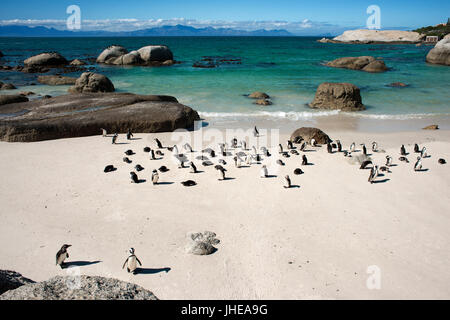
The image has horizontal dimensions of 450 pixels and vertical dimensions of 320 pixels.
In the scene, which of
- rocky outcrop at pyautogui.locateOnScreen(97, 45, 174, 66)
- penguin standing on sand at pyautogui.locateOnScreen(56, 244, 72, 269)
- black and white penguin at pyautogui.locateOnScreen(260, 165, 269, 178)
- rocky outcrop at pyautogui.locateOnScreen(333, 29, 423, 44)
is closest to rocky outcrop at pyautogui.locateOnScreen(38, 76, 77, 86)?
rocky outcrop at pyautogui.locateOnScreen(97, 45, 174, 66)

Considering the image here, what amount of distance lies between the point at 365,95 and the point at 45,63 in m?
41.4

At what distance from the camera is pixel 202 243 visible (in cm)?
689

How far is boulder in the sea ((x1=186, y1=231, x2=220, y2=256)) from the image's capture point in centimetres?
677

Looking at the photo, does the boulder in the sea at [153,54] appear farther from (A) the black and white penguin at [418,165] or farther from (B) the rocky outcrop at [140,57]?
(A) the black and white penguin at [418,165]

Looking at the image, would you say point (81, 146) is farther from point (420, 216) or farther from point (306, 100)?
point (306, 100)

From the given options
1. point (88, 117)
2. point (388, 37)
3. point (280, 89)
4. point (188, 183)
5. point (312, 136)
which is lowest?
point (188, 183)

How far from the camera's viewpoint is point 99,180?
10.1 meters

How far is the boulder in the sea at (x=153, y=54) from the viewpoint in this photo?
166 ft

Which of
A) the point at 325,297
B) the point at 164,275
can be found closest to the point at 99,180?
the point at 164,275

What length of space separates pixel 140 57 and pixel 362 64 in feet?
103

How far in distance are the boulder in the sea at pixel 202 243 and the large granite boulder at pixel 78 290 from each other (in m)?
2.37

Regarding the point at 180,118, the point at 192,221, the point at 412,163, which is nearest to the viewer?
the point at 192,221

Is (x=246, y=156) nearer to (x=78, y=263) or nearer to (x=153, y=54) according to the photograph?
(x=78, y=263)

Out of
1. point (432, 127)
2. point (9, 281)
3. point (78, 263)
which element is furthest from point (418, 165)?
point (9, 281)
